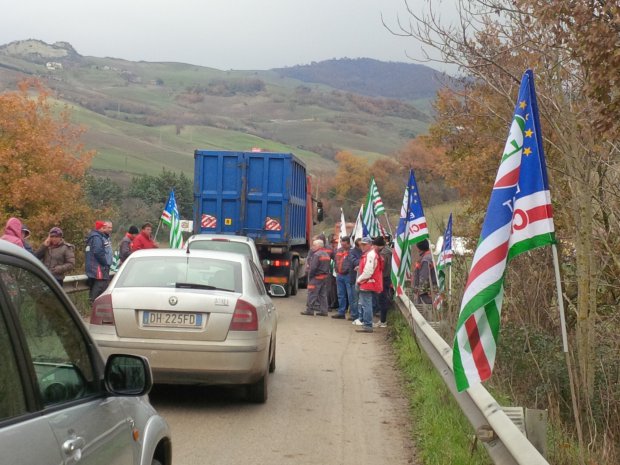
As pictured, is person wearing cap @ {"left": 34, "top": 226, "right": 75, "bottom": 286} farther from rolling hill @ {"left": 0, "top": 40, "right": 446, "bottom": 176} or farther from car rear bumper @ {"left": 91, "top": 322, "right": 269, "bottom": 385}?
rolling hill @ {"left": 0, "top": 40, "right": 446, "bottom": 176}

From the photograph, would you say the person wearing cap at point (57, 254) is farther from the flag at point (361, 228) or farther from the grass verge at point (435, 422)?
the flag at point (361, 228)

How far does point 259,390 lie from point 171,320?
1317 mm

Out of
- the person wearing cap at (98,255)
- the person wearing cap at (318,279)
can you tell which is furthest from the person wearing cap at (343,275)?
the person wearing cap at (98,255)

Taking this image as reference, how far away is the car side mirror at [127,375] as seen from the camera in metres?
3.91

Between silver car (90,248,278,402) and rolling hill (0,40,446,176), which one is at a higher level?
rolling hill (0,40,446,176)

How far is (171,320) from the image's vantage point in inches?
354

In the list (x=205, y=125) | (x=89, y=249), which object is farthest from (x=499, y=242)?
(x=205, y=125)

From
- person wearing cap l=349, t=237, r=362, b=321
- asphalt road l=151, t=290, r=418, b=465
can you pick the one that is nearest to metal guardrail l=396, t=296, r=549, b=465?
asphalt road l=151, t=290, r=418, b=465

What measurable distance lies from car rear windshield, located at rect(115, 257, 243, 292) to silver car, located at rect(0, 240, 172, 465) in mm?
4954

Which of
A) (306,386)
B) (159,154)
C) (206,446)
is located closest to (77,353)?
(206,446)

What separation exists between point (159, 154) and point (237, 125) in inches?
2039

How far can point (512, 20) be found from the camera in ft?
39.0

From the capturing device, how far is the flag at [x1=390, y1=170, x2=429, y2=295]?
1362 cm

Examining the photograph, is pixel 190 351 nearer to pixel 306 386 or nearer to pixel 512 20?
pixel 306 386
